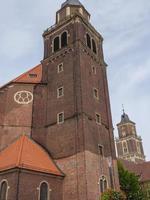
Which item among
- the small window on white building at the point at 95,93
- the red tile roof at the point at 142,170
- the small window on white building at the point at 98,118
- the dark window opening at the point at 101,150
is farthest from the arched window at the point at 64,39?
the red tile roof at the point at 142,170

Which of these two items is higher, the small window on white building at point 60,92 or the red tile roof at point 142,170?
the small window on white building at point 60,92

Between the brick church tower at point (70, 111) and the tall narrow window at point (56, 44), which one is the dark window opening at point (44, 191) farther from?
the tall narrow window at point (56, 44)

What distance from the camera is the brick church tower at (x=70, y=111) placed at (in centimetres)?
2445

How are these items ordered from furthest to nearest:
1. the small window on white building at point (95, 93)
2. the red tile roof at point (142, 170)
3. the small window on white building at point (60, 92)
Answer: the red tile roof at point (142, 170), the small window on white building at point (95, 93), the small window on white building at point (60, 92)

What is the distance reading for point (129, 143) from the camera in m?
89.9

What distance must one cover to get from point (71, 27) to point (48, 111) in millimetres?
11649

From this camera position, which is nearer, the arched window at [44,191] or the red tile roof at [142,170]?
the arched window at [44,191]

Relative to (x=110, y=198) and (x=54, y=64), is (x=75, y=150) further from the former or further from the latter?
(x=54, y=64)

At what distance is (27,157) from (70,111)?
6809 mm

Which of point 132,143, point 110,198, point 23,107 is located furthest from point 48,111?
point 132,143

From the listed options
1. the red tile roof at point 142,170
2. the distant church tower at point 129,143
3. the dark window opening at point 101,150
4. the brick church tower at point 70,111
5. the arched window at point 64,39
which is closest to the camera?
the brick church tower at point 70,111

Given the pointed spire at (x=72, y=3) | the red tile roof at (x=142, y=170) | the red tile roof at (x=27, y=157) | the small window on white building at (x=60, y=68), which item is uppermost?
the pointed spire at (x=72, y=3)

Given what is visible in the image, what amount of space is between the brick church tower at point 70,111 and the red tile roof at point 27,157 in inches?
33.0

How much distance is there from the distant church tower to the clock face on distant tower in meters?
63.6
